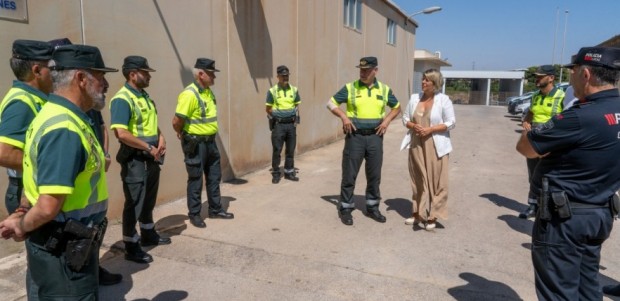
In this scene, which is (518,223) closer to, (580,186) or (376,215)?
(376,215)

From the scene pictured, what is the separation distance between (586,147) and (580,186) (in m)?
0.23

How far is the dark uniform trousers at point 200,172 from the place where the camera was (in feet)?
16.4

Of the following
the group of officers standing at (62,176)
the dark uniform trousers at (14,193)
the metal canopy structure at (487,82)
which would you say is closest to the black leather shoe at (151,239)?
the dark uniform trousers at (14,193)

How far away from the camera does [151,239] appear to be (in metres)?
4.53

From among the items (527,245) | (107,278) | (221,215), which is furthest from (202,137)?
(527,245)

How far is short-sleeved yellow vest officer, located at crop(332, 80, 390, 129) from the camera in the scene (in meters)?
5.29

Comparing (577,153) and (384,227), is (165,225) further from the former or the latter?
(577,153)

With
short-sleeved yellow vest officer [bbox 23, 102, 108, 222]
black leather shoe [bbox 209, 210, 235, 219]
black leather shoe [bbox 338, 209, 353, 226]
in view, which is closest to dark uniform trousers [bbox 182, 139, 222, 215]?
black leather shoe [bbox 209, 210, 235, 219]

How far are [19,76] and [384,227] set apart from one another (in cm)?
403

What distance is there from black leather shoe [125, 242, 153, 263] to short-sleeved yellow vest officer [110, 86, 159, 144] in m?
0.99

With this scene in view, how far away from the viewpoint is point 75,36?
14.6ft

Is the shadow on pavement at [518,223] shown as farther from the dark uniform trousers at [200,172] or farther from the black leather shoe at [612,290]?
the dark uniform trousers at [200,172]

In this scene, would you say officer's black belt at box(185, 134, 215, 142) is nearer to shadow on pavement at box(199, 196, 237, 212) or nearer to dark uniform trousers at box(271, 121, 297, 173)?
shadow on pavement at box(199, 196, 237, 212)

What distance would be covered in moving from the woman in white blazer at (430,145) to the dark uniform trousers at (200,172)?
93.0 inches
